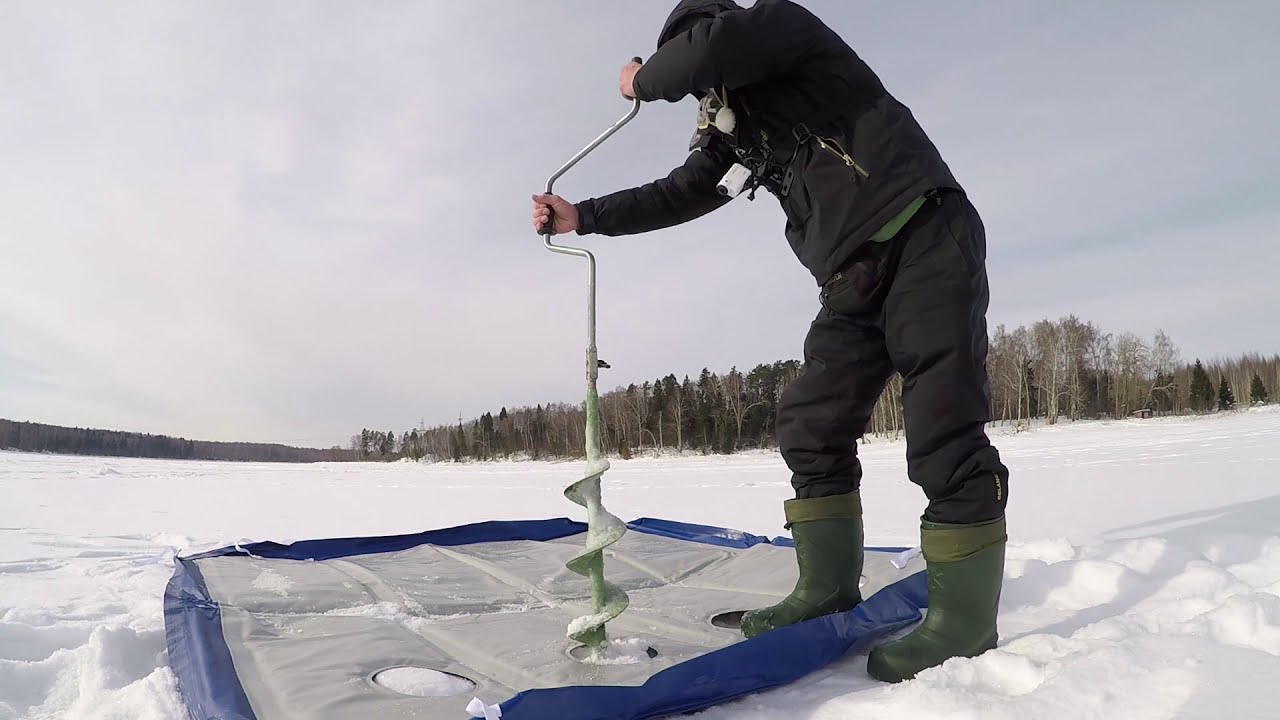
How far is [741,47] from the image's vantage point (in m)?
1.33

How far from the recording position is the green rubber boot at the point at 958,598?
1.22 metres

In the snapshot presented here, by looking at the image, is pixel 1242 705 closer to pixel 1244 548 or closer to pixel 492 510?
pixel 1244 548

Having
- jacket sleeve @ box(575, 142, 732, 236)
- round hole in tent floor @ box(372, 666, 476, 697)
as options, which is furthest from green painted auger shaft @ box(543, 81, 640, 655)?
jacket sleeve @ box(575, 142, 732, 236)

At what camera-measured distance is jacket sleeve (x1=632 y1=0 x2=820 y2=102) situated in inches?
51.9

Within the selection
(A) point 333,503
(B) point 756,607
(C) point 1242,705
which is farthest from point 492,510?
(C) point 1242,705

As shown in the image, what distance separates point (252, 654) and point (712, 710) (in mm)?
908

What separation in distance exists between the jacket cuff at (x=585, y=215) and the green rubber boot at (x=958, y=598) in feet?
3.70

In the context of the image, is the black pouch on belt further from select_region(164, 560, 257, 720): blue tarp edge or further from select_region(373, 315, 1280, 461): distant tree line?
select_region(373, 315, 1280, 461): distant tree line

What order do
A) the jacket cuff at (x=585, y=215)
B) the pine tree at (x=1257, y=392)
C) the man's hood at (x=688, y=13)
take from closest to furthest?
the man's hood at (x=688, y=13), the jacket cuff at (x=585, y=215), the pine tree at (x=1257, y=392)

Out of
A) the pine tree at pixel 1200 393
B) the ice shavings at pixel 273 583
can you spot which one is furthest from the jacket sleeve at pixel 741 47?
the pine tree at pixel 1200 393

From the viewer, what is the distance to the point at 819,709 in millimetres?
1051

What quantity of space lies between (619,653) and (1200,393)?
1825 inches

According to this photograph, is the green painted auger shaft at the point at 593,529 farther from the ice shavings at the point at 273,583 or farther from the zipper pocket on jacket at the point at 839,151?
the ice shavings at the point at 273,583

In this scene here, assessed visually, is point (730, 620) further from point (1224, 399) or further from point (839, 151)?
point (1224, 399)
